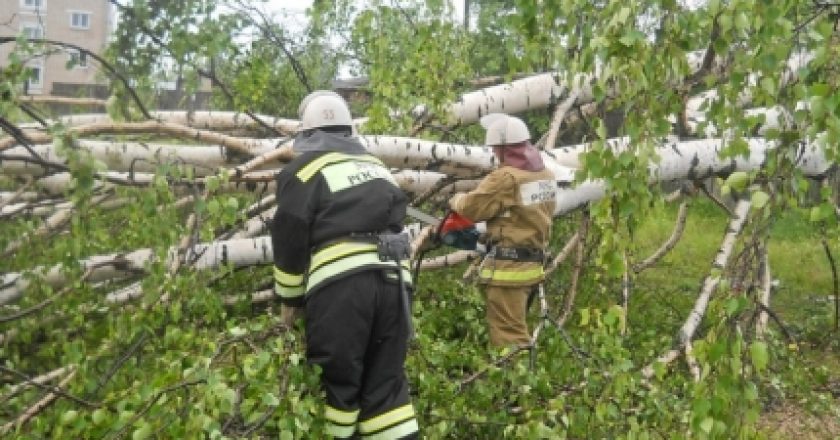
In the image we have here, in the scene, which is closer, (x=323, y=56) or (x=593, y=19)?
(x=593, y=19)

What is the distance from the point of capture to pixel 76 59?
2840mm

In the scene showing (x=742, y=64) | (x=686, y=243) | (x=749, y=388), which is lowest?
(x=686, y=243)

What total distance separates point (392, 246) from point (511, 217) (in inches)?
58.2

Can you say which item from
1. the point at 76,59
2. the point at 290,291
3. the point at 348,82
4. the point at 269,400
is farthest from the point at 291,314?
the point at 348,82

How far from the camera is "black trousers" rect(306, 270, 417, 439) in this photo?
2820 millimetres

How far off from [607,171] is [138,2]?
6.03 ft

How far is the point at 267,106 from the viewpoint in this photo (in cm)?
754

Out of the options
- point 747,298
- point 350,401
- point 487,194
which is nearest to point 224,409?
point 350,401

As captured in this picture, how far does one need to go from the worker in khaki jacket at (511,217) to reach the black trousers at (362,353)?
1159mm

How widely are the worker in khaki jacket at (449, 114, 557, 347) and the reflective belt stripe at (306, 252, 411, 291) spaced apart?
1185mm

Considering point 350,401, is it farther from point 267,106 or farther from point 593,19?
point 267,106

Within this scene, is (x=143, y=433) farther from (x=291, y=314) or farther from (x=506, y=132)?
(x=506, y=132)

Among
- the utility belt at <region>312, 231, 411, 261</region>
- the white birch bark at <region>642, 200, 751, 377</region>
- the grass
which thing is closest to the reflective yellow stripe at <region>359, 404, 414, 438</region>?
the utility belt at <region>312, 231, 411, 261</region>

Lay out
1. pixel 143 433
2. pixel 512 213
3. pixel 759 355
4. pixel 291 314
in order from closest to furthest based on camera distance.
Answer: pixel 759 355, pixel 143 433, pixel 291 314, pixel 512 213
